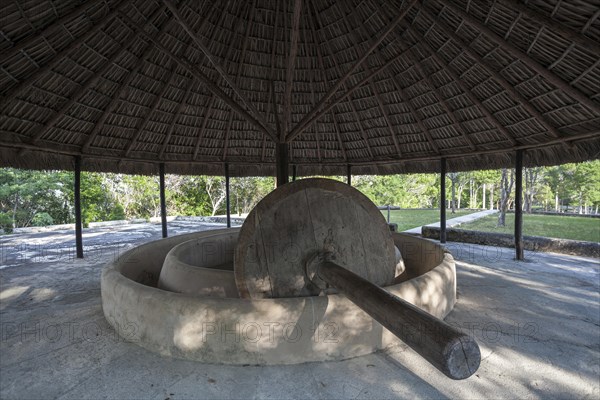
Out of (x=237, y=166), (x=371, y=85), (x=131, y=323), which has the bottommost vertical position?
(x=131, y=323)

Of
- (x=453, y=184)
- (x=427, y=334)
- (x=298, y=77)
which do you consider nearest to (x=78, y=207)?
(x=298, y=77)

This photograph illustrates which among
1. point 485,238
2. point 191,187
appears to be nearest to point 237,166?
point 485,238

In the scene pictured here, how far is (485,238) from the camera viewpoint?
11.4 m

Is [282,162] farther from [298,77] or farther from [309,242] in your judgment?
[298,77]

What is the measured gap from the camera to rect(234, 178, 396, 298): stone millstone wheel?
3.92m

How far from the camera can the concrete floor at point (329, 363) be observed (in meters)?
2.90

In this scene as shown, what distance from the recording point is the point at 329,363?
10.9ft

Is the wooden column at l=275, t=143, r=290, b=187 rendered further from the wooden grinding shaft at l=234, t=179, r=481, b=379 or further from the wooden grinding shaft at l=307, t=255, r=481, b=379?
the wooden grinding shaft at l=307, t=255, r=481, b=379

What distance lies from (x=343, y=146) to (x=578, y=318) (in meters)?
8.88

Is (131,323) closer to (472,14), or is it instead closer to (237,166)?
(472,14)

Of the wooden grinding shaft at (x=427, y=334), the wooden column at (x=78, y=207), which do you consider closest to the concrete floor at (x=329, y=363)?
the wooden grinding shaft at (x=427, y=334)

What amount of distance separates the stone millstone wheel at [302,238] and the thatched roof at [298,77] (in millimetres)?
2605

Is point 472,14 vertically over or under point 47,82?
over

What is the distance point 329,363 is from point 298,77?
A: 25.8 feet
